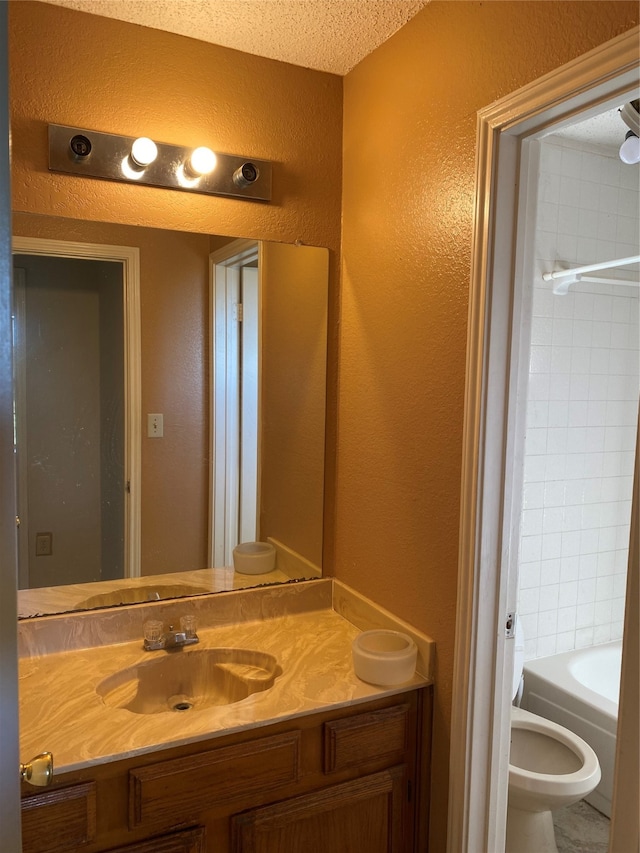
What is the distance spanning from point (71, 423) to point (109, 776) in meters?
0.86

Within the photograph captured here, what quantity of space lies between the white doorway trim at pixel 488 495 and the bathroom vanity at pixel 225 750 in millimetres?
155

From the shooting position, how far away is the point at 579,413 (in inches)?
105

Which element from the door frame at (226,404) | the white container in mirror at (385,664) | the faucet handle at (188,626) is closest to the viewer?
the white container in mirror at (385,664)

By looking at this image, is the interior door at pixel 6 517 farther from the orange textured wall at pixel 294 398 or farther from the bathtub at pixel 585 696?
A: the bathtub at pixel 585 696

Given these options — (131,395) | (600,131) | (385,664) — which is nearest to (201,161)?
(131,395)

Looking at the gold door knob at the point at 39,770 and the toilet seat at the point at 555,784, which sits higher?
the gold door knob at the point at 39,770

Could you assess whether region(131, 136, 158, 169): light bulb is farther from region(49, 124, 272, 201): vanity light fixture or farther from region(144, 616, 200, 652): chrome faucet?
region(144, 616, 200, 652): chrome faucet

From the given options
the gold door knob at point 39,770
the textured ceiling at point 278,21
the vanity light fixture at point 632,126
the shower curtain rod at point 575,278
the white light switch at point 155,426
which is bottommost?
the gold door knob at point 39,770

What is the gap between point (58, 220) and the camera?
1.66 m

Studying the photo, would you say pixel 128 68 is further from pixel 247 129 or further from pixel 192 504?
pixel 192 504

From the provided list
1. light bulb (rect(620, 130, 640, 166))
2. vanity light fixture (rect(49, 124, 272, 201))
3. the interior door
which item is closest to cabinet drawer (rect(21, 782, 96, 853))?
the interior door

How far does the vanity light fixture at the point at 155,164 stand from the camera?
163 cm

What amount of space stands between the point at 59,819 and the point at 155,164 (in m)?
1.55

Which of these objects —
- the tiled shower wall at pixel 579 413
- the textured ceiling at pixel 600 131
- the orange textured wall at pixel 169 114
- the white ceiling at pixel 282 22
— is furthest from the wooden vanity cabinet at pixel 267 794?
the textured ceiling at pixel 600 131
